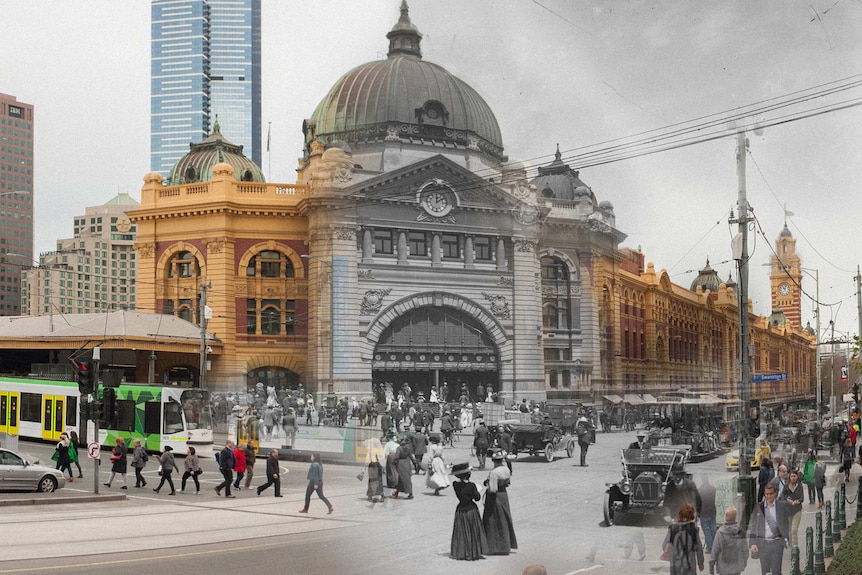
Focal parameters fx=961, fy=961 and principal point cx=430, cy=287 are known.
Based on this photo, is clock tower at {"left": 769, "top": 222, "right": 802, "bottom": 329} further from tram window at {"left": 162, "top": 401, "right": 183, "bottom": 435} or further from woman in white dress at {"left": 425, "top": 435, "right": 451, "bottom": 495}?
tram window at {"left": 162, "top": 401, "right": 183, "bottom": 435}

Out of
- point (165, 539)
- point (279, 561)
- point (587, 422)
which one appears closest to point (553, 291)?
point (587, 422)

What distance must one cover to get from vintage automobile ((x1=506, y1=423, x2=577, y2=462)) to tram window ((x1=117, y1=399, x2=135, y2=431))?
19469mm

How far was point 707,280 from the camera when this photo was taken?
7.01 m

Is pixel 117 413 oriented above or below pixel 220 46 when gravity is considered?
below

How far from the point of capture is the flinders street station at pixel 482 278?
6.94 metres

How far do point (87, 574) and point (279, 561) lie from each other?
2201mm

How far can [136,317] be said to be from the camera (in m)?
25.3

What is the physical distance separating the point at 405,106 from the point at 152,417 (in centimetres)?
1842

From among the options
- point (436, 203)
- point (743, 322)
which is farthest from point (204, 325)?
point (743, 322)

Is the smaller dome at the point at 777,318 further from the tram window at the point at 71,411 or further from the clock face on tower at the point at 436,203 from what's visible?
the tram window at the point at 71,411

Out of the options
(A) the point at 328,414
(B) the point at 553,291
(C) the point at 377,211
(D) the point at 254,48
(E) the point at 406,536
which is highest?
(D) the point at 254,48

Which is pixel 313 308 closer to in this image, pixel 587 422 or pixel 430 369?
pixel 430 369

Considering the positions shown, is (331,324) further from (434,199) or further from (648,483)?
(648,483)

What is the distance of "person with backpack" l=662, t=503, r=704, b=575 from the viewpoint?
635 centimetres
